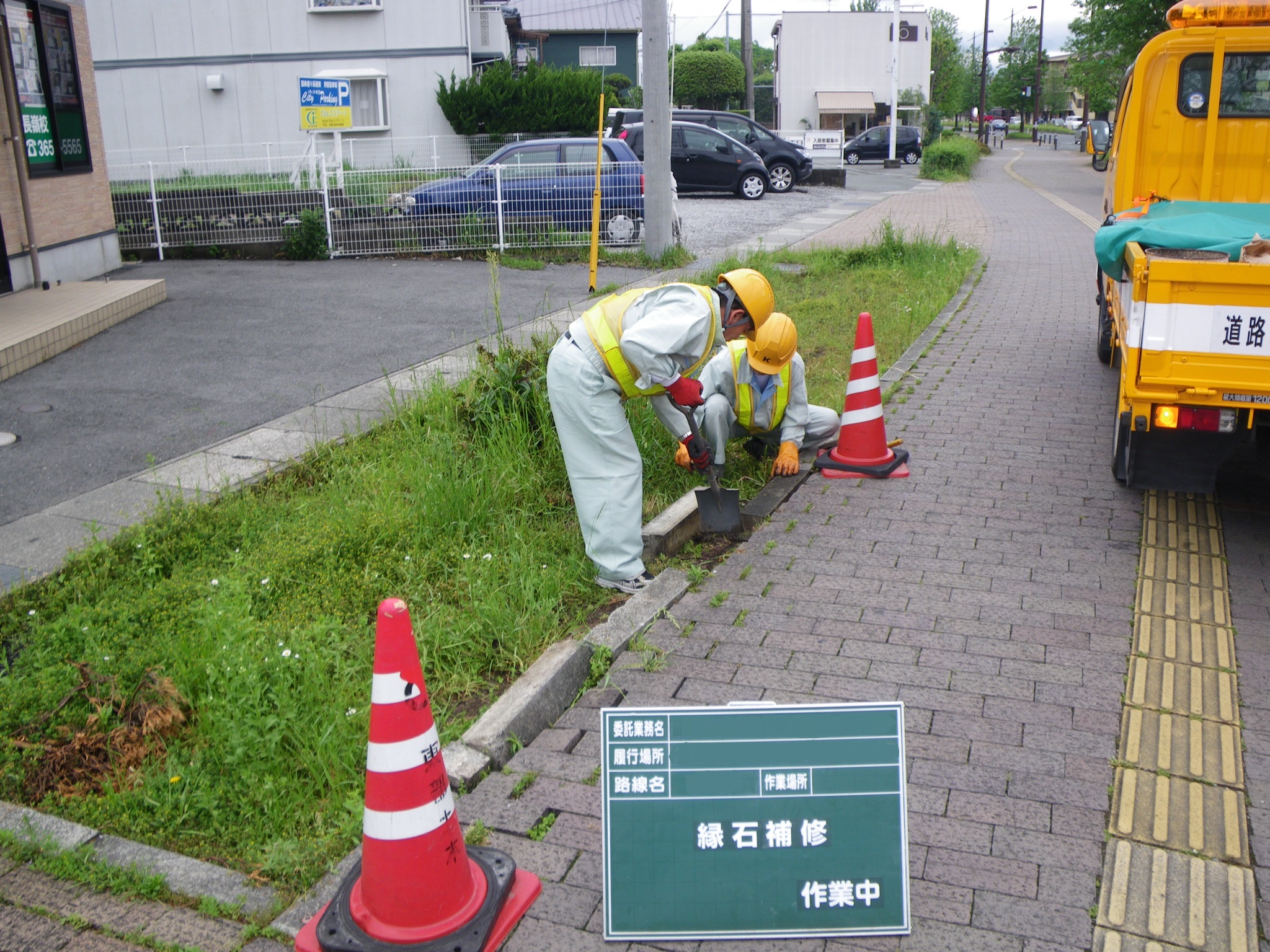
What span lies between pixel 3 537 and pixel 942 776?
14.6ft

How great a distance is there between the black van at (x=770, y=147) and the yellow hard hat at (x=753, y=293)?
66.4ft

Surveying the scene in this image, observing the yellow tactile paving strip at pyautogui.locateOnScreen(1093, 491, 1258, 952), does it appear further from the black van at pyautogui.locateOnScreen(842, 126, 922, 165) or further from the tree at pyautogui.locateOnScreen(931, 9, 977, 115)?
the tree at pyautogui.locateOnScreen(931, 9, 977, 115)

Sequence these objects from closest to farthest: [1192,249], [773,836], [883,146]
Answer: [773,836], [1192,249], [883,146]

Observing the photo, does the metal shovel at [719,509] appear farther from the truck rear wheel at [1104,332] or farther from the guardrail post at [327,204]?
the guardrail post at [327,204]

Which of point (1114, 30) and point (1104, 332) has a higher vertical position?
point (1114, 30)

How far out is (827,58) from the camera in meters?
50.0

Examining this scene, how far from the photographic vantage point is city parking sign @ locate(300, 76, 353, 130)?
1513 centimetres

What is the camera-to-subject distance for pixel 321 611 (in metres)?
4.36

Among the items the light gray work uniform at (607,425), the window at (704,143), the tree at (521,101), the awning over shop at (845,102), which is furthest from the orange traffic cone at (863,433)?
the awning over shop at (845,102)

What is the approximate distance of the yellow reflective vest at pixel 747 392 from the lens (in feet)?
19.3

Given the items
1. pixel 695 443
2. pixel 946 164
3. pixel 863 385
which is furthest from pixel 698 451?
pixel 946 164

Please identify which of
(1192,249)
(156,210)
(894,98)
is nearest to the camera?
(1192,249)

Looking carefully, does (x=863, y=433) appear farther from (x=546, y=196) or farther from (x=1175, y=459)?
(x=546, y=196)

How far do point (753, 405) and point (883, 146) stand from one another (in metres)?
36.2
